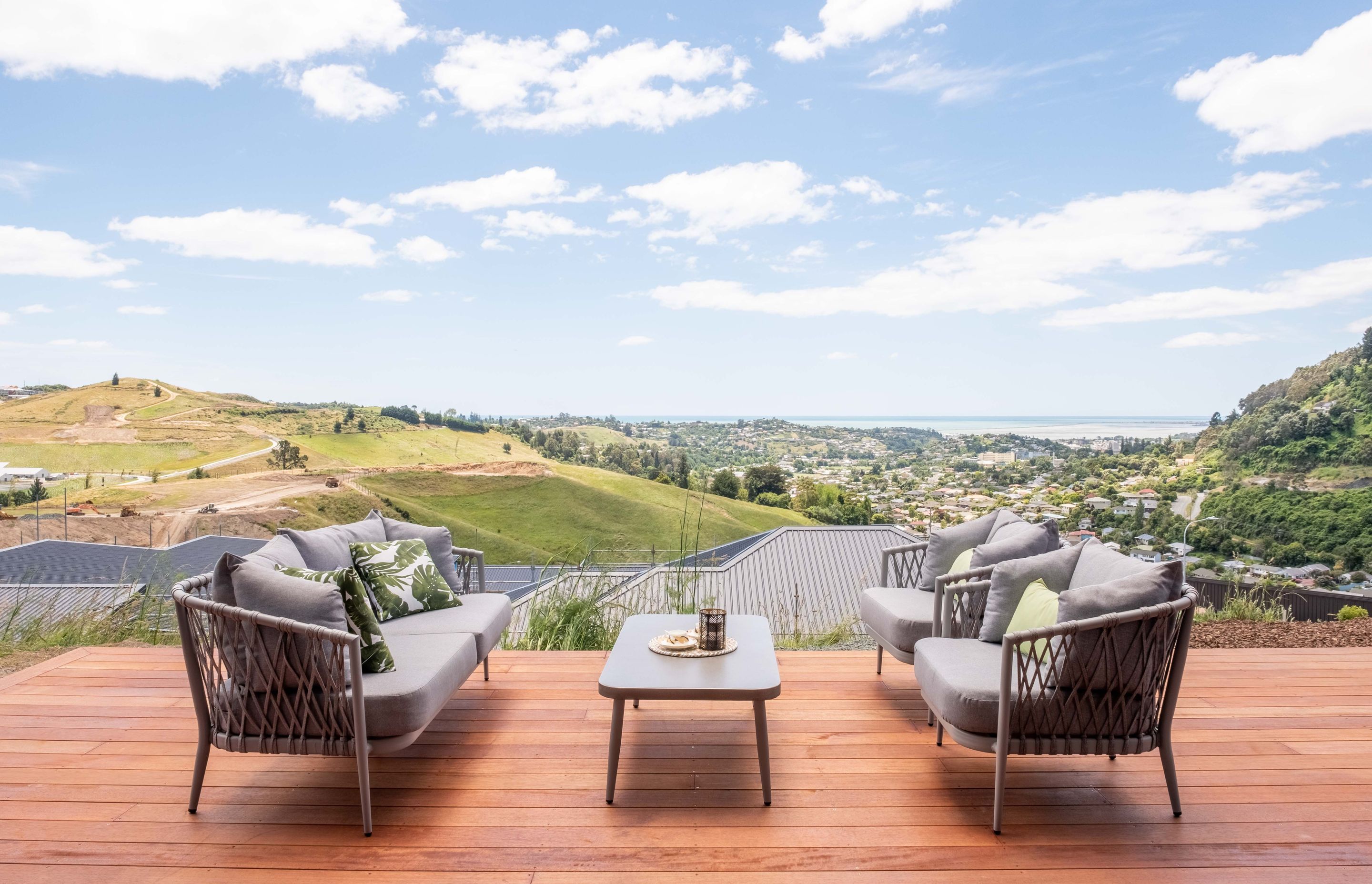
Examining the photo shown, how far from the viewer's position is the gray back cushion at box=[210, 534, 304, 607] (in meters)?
2.46

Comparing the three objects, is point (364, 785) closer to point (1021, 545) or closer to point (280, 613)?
point (280, 613)

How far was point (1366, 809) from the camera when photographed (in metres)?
2.46

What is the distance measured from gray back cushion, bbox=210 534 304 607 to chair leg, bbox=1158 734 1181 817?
10.3 feet

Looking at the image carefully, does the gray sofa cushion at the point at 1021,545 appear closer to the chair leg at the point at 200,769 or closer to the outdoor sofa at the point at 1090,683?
the outdoor sofa at the point at 1090,683

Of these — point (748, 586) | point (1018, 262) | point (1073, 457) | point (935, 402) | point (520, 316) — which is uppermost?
point (1018, 262)

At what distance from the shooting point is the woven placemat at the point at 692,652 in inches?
112

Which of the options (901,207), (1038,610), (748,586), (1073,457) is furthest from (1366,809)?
(901,207)

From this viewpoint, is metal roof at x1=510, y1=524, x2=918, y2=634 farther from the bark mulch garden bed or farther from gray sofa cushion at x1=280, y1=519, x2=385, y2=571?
the bark mulch garden bed

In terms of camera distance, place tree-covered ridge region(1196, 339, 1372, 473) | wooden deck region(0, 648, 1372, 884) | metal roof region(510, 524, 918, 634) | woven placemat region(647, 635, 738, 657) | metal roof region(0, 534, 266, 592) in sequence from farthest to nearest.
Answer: tree-covered ridge region(1196, 339, 1372, 473) < metal roof region(0, 534, 266, 592) < metal roof region(510, 524, 918, 634) < woven placemat region(647, 635, 738, 657) < wooden deck region(0, 648, 1372, 884)

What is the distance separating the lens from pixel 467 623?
3.30m

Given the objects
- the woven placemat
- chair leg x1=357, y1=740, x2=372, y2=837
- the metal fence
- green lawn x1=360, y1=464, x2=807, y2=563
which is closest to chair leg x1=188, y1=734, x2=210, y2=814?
chair leg x1=357, y1=740, x2=372, y2=837

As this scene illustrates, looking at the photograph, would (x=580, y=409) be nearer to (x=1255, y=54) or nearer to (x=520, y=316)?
(x=520, y=316)

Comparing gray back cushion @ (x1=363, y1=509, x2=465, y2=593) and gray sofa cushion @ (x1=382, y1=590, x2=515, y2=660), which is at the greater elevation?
gray back cushion @ (x1=363, y1=509, x2=465, y2=593)

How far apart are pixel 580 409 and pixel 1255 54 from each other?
8.10 metres
